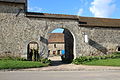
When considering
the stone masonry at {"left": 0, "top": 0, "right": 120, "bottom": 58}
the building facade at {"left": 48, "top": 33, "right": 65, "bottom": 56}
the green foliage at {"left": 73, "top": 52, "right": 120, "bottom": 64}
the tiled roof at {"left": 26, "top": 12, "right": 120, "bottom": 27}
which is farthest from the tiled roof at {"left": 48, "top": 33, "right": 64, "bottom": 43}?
the green foliage at {"left": 73, "top": 52, "right": 120, "bottom": 64}

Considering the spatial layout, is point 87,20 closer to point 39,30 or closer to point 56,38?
point 39,30

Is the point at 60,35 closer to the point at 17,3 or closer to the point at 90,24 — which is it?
the point at 90,24

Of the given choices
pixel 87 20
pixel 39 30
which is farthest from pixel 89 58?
A: pixel 39 30

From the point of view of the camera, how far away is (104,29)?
22156 millimetres

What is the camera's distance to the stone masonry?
1780cm

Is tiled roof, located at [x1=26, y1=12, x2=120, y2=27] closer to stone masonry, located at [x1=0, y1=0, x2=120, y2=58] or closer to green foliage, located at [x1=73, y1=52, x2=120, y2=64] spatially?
stone masonry, located at [x1=0, y1=0, x2=120, y2=58]

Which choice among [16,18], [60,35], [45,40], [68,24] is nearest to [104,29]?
[68,24]

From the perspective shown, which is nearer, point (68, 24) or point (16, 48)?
point (16, 48)

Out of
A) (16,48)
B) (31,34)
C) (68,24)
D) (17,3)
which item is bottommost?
(16,48)

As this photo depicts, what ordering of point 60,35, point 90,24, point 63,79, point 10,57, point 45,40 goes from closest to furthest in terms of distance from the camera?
1. point 63,79
2. point 10,57
3. point 45,40
4. point 90,24
5. point 60,35

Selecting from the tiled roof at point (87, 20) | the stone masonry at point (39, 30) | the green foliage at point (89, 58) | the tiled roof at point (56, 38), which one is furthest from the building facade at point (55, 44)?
the green foliage at point (89, 58)

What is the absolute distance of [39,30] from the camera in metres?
18.7

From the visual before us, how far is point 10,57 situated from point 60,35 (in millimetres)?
32704

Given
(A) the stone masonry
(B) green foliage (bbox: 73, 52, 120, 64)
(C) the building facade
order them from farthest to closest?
(C) the building facade → (B) green foliage (bbox: 73, 52, 120, 64) → (A) the stone masonry
